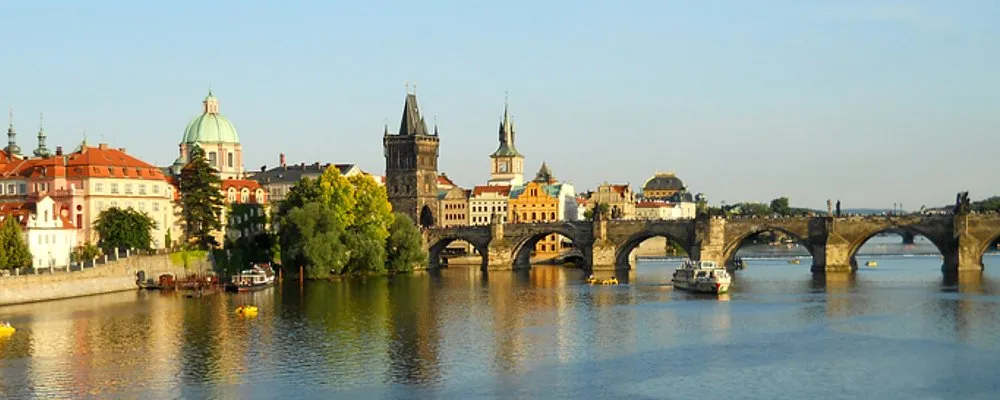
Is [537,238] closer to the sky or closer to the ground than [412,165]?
closer to the ground

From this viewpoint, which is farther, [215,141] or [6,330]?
[215,141]

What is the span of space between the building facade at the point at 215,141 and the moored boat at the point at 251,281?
5770cm

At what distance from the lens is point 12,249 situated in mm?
90500

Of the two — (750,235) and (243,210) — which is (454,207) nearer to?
(750,235)

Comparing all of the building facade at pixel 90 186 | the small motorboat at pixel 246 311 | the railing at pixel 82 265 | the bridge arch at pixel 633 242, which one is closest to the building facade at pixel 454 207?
the bridge arch at pixel 633 242

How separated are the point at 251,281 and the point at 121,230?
11.0m

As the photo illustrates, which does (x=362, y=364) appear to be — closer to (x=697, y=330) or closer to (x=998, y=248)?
(x=697, y=330)

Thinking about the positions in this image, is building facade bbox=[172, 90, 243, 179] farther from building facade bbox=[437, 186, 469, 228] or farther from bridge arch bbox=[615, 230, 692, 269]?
bridge arch bbox=[615, 230, 692, 269]

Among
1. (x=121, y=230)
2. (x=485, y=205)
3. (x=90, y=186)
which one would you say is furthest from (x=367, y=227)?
(x=485, y=205)

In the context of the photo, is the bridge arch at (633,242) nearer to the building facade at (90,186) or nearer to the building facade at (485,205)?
the building facade at (90,186)

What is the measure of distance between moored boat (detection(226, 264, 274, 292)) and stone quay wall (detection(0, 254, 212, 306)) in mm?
5148

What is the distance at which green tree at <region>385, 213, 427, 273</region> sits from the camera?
12962 centimetres

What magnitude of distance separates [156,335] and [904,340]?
39.4 m

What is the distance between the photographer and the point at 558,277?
127m
